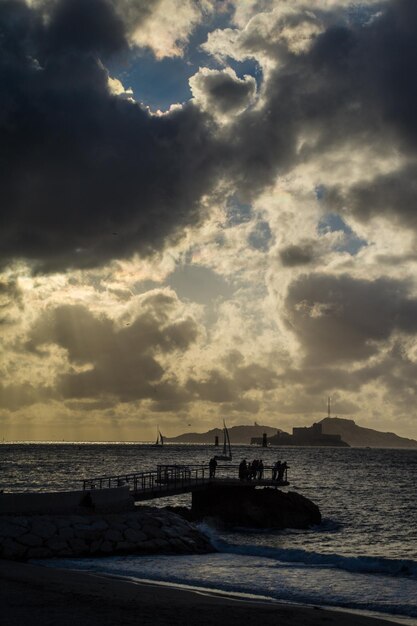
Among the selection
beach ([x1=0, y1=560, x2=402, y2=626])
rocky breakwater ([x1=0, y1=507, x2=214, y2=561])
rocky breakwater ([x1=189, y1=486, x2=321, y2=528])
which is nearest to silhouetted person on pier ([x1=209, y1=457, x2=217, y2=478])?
rocky breakwater ([x1=189, y1=486, x2=321, y2=528])

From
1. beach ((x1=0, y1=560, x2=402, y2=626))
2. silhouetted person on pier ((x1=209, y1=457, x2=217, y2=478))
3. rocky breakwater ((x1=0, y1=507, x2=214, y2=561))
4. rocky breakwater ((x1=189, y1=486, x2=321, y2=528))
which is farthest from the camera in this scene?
silhouetted person on pier ((x1=209, y1=457, x2=217, y2=478))

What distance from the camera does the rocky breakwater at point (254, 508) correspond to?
4301cm

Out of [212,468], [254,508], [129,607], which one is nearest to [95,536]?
[129,607]

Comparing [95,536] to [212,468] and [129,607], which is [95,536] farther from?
[212,468]

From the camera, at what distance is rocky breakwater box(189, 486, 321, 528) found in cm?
4301

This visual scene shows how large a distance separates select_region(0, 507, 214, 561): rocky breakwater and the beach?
611 centimetres

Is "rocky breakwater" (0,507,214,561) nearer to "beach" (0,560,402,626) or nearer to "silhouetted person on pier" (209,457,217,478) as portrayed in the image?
"beach" (0,560,402,626)

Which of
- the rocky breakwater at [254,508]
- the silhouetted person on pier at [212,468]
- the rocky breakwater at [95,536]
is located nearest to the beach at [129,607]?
the rocky breakwater at [95,536]

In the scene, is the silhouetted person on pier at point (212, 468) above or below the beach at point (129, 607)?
above

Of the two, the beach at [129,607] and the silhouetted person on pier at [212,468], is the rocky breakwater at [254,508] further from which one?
the beach at [129,607]

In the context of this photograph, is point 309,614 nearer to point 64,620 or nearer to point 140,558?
point 64,620

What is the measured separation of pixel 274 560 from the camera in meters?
27.3

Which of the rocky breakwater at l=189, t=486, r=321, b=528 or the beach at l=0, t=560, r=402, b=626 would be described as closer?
the beach at l=0, t=560, r=402, b=626

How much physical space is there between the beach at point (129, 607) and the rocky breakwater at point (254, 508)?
24.7 metres
